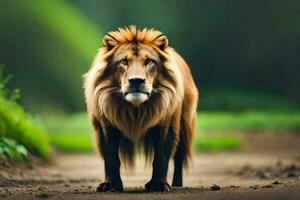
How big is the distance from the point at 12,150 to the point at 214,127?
1122cm

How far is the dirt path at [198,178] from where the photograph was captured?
7.52 meters

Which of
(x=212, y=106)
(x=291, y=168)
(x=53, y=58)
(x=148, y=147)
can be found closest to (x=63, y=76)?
(x=53, y=58)

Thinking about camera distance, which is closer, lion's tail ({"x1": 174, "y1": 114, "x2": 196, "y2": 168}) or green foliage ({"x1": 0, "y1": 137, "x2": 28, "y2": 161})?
lion's tail ({"x1": 174, "y1": 114, "x2": 196, "y2": 168})

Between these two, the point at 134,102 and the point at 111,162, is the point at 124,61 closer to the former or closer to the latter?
the point at 134,102

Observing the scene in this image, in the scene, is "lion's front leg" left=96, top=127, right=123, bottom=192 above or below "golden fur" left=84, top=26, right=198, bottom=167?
below

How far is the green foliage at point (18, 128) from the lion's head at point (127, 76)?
301 cm

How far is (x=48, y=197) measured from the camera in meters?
7.49

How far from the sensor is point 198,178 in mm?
11508

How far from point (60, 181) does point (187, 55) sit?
52.2ft

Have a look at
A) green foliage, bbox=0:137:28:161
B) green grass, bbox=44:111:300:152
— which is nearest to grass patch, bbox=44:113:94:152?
green grass, bbox=44:111:300:152

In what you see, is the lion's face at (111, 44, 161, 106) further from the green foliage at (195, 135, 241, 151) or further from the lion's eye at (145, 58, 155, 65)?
the green foliage at (195, 135, 241, 151)

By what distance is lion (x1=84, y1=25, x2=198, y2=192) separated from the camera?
825 centimetres

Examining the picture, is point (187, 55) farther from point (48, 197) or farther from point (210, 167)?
point (48, 197)

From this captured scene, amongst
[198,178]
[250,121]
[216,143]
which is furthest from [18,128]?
[250,121]
